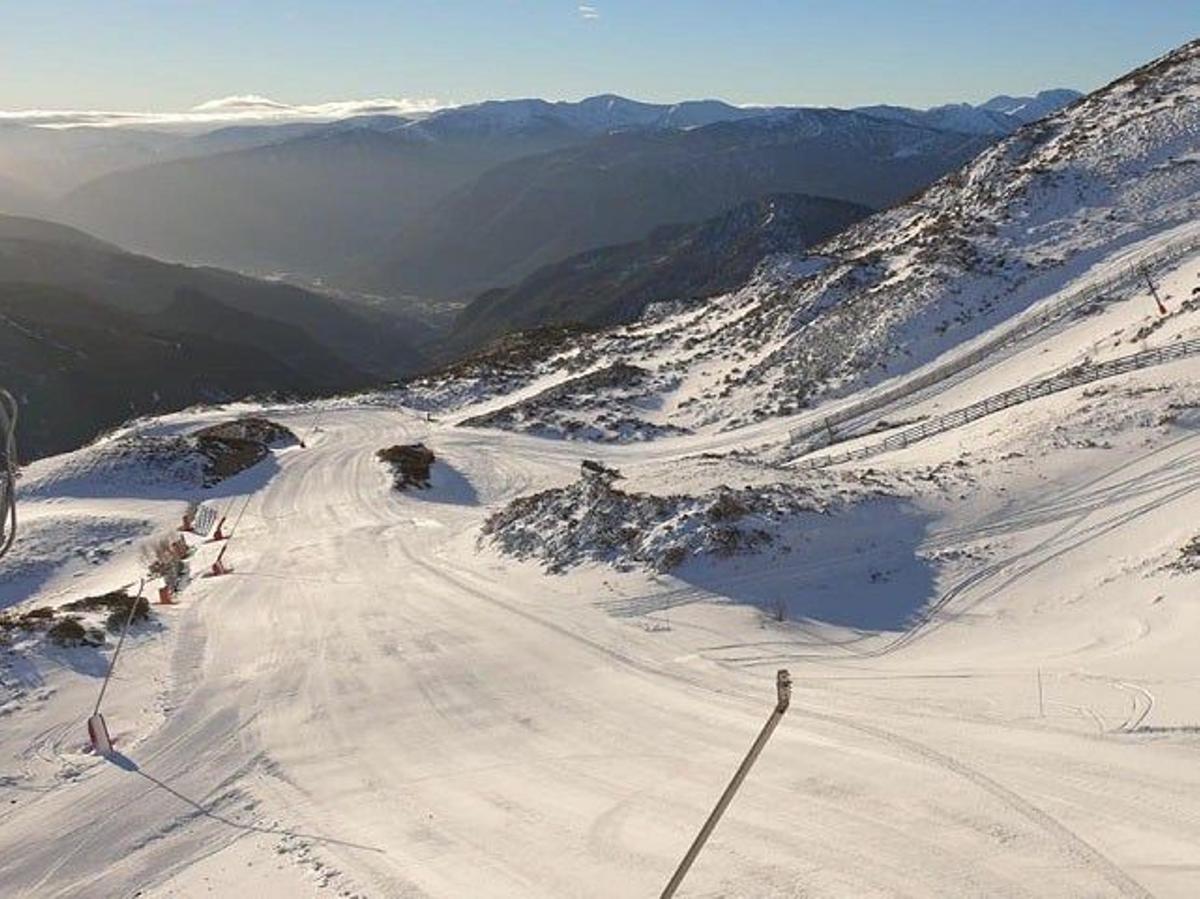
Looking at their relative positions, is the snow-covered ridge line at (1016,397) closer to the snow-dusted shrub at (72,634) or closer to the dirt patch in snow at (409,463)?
the dirt patch in snow at (409,463)

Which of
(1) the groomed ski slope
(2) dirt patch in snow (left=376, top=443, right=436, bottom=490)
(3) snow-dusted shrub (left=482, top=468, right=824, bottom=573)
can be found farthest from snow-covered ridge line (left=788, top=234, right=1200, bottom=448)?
(3) snow-dusted shrub (left=482, top=468, right=824, bottom=573)

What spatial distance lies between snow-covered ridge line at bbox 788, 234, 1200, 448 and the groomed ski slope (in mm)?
15711

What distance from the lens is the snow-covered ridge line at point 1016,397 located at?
29.3m

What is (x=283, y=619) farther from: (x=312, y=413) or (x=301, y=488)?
(x=312, y=413)

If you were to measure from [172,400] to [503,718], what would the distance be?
187 meters

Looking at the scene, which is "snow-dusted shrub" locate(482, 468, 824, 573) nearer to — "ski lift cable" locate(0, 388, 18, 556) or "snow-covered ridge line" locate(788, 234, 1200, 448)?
"ski lift cable" locate(0, 388, 18, 556)

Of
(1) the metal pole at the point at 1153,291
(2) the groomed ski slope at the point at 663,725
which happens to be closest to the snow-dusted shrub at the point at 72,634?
(2) the groomed ski slope at the point at 663,725

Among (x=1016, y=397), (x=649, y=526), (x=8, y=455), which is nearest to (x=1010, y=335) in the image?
(x=1016, y=397)

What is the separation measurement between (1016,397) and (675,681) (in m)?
21.6

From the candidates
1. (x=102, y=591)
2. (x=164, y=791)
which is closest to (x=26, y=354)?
(x=102, y=591)

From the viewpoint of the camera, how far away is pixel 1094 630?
52.2ft

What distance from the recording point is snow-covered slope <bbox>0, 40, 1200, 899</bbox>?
10234 millimetres

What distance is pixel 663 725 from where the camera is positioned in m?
13.9

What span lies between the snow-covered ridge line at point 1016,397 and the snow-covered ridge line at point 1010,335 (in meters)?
7.41
